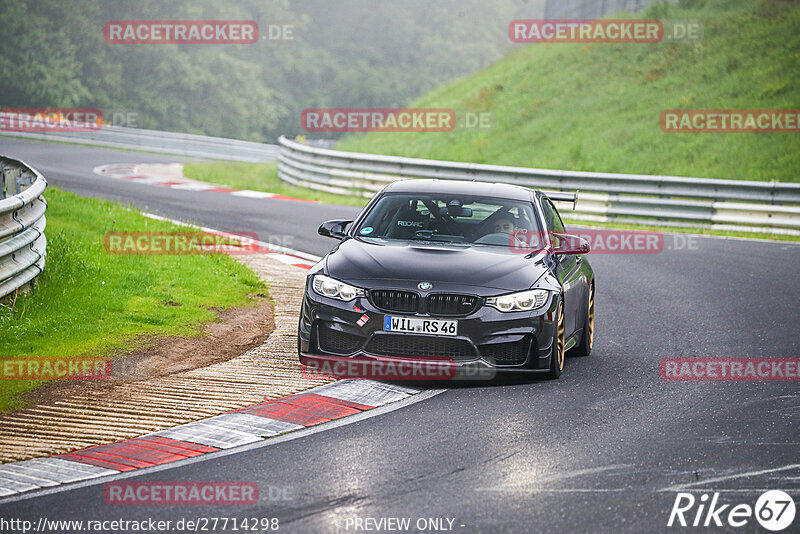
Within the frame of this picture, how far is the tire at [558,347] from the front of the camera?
8203mm

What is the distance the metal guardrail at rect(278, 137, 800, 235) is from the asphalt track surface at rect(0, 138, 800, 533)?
10166 mm

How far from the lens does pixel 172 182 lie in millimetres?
25828

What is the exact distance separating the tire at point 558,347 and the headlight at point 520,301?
0.81 ft

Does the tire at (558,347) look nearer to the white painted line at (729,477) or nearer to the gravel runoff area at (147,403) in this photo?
the gravel runoff area at (147,403)

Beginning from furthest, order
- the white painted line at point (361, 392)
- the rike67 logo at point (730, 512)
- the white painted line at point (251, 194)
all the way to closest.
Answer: the white painted line at point (251, 194) → the white painted line at point (361, 392) → the rike67 logo at point (730, 512)

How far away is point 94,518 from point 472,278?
3.70 meters

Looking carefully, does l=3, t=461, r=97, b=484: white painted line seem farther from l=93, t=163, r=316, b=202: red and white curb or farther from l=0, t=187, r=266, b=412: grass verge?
l=93, t=163, r=316, b=202: red and white curb

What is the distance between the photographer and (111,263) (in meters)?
12.0

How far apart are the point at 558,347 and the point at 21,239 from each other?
199 inches

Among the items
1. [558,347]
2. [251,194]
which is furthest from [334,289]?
[251,194]

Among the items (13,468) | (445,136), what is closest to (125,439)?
(13,468)

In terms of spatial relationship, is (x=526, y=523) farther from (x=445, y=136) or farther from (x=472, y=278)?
(x=445, y=136)

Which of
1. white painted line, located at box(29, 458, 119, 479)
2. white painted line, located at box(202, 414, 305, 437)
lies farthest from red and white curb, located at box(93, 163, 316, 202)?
white painted line, located at box(29, 458, 119, 479)

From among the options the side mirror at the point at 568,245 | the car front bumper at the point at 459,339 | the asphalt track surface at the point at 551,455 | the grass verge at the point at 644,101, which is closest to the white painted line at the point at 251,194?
the grass verge at the point at 644,101
